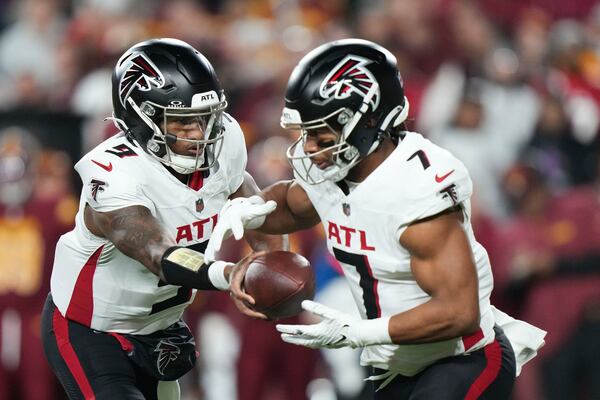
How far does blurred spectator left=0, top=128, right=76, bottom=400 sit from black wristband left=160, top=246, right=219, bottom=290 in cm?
376

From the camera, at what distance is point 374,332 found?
14.7 ft

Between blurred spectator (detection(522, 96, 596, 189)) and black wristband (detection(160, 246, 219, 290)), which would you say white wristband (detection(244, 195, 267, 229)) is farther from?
blurred spectator (detection(522, 96, 596, 189))

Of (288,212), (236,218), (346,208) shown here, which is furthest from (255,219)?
(346,208)

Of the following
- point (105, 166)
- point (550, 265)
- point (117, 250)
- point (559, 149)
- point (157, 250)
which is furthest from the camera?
point (559, 149)

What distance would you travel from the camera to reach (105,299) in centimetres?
507

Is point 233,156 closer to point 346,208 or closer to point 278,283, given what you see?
point 346,208

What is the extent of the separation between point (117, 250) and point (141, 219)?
0.35 m

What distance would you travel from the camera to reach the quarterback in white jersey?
4.48 m

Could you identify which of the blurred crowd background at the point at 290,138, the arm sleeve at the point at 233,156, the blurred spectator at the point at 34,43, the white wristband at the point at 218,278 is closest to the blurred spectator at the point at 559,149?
the blurred crowd background at the point at 290,138

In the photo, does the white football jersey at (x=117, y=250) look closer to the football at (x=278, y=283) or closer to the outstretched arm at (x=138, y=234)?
the outstretched arm at (x=138, y=234)

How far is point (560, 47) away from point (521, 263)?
3.04 m

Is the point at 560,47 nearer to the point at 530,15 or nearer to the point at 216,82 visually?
the point at 530,15

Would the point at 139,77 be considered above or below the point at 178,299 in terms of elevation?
above

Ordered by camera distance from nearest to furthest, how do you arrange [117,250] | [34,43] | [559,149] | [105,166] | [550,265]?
[105,166] → [117,250] → [550,265] → [559,149] → [34,43]
